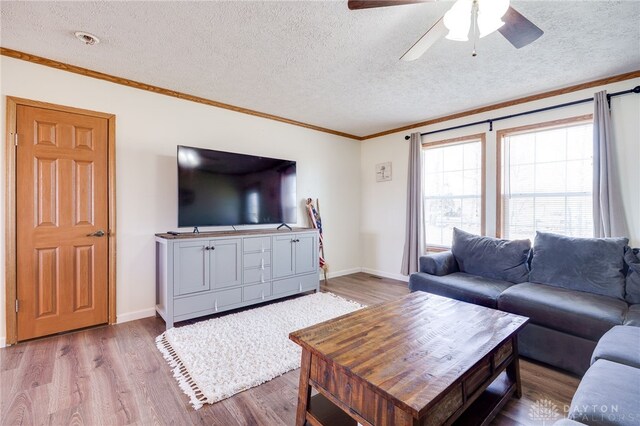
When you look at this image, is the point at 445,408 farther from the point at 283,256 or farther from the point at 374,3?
the point at 283,256

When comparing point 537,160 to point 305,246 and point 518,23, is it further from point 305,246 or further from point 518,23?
point 305,246

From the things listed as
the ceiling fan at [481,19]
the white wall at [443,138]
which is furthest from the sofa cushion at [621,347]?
the ceiling fan at [481,19]

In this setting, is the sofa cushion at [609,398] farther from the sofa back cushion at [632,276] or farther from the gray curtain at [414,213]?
the gray curtain at [414,213]

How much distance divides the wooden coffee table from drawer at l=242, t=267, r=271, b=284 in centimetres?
174

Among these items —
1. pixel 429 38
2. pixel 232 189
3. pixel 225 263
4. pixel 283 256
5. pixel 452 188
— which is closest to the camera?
pixel 429 38

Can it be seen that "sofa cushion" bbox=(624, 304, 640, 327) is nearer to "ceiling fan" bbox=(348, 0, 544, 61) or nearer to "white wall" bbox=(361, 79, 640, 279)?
"white wall" bbox=(361, 79, 640, 279)

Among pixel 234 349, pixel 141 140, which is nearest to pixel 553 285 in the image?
pixel 234 349

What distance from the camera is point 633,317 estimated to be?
1901 mm

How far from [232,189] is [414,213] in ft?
8.61

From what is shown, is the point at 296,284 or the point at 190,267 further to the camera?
the point at 296,284

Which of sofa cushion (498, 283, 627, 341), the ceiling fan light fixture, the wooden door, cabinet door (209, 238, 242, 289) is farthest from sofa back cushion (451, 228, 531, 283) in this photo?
the wooden door

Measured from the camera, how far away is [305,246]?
3.78 m

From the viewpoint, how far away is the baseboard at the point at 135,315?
2.90 metres

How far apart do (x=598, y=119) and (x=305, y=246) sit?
3414mm
